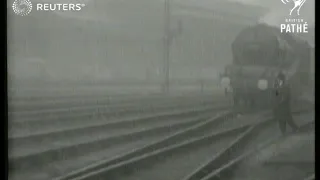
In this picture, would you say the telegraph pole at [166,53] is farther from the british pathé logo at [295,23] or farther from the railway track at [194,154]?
the british pathé logo at [295,23]

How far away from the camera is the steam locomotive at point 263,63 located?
80.5 inches

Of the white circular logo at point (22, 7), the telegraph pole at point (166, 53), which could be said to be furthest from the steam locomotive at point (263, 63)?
the white circular logo at point (22, 7)

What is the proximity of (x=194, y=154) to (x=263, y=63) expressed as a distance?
23.0 inches

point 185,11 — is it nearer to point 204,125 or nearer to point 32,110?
point 204,125

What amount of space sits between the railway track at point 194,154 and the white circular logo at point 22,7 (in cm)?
87

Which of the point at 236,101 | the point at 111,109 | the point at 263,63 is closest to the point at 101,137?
the point at 111,109

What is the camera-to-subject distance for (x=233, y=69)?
6.75 ft

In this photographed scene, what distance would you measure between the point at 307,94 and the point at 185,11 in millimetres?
752

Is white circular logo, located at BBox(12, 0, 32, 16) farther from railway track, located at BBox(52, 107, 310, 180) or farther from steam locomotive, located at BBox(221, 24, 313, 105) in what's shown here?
steam locomotive, located at BBox(221, 24, 313, 105)

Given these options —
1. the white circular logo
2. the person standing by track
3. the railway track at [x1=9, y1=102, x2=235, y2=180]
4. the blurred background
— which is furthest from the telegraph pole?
the white circular logo

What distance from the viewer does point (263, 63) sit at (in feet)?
6.72

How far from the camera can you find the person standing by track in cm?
205

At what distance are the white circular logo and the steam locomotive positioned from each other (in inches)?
42.0
